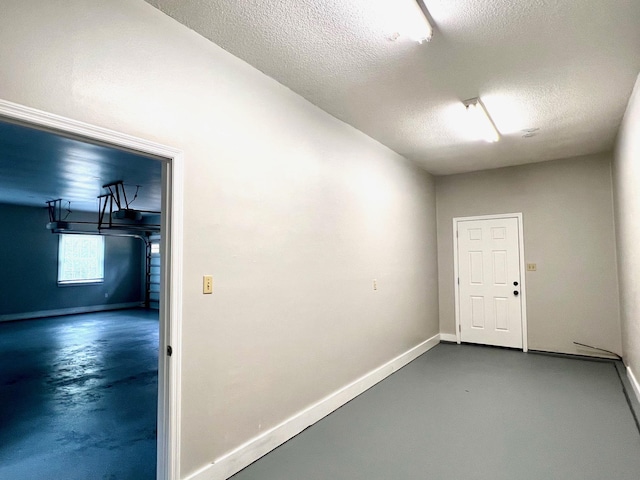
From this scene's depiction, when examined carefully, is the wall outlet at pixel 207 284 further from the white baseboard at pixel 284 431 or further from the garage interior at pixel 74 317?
the white baseboard at pixel 284 431

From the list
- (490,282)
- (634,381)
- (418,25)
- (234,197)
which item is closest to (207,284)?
(234,197)

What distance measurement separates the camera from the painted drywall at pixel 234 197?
5.66ft

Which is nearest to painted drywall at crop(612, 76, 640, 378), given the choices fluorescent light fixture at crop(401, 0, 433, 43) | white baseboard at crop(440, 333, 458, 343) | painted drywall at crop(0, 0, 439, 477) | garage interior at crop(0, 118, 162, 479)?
fluorescent light fixture at crop(401, 0, 433, 43)

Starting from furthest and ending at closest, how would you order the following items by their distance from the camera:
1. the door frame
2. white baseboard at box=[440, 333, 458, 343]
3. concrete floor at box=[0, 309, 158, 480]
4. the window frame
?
the window frame < white baseboard at box=[440, 333, 458, 343] < the door frame < concrete floor at box=[0, 309, 158, 480]

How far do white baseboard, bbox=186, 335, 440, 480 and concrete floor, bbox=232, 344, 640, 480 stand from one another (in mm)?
52

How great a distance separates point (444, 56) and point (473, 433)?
284cm

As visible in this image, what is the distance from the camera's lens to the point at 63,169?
5359 mm

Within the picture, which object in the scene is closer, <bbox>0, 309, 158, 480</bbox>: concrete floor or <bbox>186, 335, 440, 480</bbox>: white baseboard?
<bbox>186, 335, 440, 480</bbox>: white baseboard

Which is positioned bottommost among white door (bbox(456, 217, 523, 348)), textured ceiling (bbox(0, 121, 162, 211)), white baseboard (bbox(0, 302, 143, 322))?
white baseboard (bbox(0, 302, 143, 322))

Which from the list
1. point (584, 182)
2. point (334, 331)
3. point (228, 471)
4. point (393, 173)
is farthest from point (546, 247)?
point (228, 471)

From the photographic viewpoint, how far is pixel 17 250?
350 inches

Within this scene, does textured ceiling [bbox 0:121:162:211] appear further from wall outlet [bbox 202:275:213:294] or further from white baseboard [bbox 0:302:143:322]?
white baseboard [bbox 0:302:143:322]

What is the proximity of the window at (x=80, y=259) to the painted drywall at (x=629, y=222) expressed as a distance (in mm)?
11549

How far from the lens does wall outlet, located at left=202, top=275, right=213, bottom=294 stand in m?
2.26
